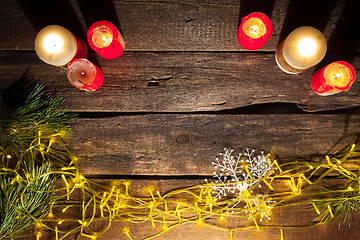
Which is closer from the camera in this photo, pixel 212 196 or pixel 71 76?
pixel 71 76

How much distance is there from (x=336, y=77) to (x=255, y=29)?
0.98ft

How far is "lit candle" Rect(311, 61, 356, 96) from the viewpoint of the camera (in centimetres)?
77

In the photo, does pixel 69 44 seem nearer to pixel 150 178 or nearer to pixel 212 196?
pixel 150 178

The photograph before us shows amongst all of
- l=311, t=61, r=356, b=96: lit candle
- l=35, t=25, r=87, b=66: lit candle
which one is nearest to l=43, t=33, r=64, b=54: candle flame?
l=35, t=25, r=87, b=66: lit candle

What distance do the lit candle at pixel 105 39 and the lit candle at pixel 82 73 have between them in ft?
0.20

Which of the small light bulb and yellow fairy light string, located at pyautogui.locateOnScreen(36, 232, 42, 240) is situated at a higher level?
the small light bulb

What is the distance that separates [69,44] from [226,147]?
0.63 meters

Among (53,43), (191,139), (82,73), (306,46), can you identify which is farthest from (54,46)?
(306,46)

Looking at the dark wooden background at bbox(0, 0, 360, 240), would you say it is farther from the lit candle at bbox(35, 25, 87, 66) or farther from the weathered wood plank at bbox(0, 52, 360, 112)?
the lit candle at bbox(35, 25, 87, 66)

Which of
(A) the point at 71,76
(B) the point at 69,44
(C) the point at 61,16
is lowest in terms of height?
(A) the point at 71,76

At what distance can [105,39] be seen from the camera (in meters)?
0.82

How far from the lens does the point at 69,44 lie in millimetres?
798

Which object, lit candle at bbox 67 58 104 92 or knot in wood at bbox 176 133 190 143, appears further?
knot in wood at bbox 176 133 190 143

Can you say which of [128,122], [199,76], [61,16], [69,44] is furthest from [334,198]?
[61,16]
